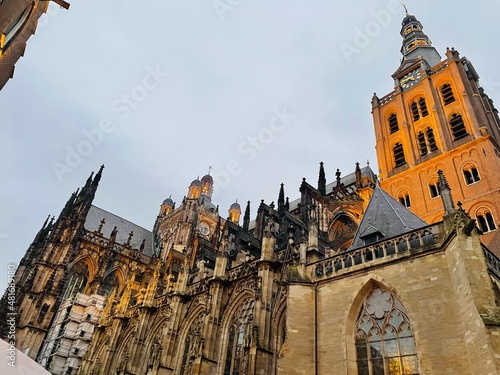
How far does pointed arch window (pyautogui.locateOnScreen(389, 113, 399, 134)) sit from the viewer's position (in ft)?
90.0

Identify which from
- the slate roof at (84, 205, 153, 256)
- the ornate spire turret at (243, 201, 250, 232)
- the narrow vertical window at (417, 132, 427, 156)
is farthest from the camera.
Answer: the slate roof at (84, 205, 153, 256)

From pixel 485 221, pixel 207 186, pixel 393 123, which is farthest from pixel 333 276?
pixel 207 186

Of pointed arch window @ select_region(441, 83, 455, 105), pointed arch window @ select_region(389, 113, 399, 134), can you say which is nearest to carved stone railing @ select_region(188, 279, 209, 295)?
pointed arch window @ select_region(389, 113, 399, 134)

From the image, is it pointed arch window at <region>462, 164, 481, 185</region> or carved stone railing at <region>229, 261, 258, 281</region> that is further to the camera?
pointed arch window at <region>462, 164, 481, 185</region>

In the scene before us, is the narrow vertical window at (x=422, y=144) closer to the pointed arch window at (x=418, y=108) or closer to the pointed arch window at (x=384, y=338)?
the pointed arch window at (x=418, y=108)

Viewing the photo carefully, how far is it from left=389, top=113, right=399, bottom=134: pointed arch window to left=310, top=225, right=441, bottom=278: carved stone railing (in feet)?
62.8

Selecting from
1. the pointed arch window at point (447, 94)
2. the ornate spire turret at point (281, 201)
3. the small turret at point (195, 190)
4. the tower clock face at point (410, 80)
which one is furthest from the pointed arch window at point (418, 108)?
the small turret at point (195, 190)

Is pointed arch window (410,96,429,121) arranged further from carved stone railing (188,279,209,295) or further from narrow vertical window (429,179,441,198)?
carved stone railing (188,279,209,295)

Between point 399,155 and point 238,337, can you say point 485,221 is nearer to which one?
point 399,155

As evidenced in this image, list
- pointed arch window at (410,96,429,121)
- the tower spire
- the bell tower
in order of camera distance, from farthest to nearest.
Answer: the tower spire → pointed arch window at (410,96,429,121) → the bell tower

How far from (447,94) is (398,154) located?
517 cm

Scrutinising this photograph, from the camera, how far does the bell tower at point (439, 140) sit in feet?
64.7

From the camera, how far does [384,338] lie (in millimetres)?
9344

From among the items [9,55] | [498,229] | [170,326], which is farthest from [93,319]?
[498,229]
